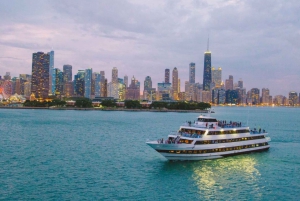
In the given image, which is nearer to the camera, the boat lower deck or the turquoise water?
the turquoise water

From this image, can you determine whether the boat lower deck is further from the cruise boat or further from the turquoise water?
the turquoise water

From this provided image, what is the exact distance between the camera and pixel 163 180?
115 ft

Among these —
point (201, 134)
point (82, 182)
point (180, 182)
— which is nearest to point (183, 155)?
point (201, 134)

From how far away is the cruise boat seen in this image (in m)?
40.7

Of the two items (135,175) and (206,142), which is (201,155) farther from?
(135,175)

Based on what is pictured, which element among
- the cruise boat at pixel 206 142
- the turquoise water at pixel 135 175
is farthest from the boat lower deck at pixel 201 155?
the turquoise water at pixel 135 175

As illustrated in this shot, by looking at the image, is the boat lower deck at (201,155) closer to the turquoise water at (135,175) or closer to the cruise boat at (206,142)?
the cruise boat at (206,142)

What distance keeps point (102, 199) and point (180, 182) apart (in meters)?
9.01

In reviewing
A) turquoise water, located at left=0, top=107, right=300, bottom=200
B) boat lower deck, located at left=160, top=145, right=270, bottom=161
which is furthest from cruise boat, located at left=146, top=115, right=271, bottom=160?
turquoise water, located at left=0, top=107, right=300, bottom=200

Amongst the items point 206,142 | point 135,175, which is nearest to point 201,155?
point 206,142

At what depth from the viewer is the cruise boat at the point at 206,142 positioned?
4069 centimetres

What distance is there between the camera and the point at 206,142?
140ft

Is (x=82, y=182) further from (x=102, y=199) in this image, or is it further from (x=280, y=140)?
(x=280, y=140)

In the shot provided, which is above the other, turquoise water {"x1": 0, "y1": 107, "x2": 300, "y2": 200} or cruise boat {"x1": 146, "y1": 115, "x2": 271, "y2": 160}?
cruise boat {"x1": 146, "y1": 115, "x2": 271, "y2": 160}
